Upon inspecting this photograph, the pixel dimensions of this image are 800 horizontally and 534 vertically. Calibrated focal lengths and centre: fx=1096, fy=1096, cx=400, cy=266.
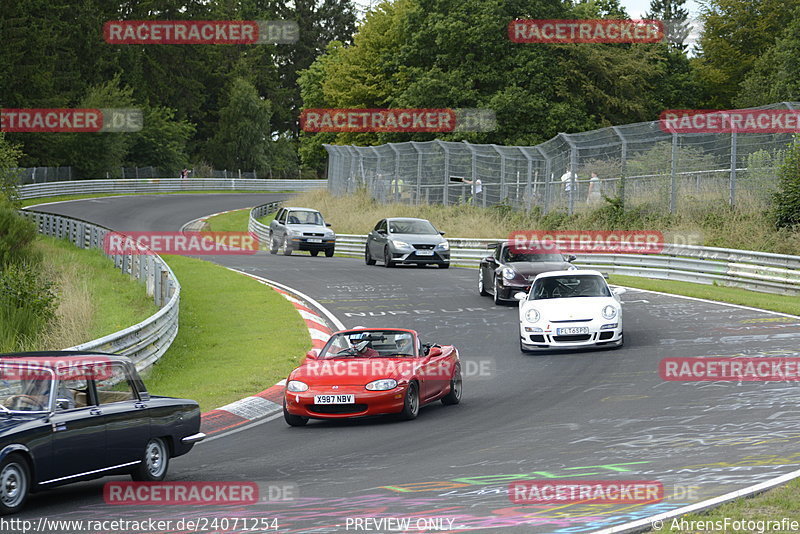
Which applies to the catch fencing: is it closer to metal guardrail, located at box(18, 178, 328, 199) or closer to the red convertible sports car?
the red convertible sports car

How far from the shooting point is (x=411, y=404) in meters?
13.3

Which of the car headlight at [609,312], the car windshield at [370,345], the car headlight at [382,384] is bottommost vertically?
the car headlight at [382,384]

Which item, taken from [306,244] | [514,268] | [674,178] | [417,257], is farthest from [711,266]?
[306,244]

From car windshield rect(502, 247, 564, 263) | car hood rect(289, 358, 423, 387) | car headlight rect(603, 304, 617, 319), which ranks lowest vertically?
car hood rect(289, 358, 423, 387)

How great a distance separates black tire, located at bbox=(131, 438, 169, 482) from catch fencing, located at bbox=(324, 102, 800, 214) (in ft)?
75.2

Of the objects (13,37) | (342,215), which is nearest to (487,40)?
(342,215)

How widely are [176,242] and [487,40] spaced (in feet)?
70.1

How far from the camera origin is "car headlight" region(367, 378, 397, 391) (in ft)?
42.7

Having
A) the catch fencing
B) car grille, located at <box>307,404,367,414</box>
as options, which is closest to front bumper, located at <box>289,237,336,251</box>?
the catch fencing

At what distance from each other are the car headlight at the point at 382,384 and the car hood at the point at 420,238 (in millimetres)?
20259

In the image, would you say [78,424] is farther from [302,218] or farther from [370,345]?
[302,218]

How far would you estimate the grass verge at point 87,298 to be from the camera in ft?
67.2

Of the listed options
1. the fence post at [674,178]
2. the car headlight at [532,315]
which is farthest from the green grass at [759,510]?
the fence post at [674,178]

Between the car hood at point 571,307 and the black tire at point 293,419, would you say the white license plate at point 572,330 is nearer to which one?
the car hood at point 571,307
